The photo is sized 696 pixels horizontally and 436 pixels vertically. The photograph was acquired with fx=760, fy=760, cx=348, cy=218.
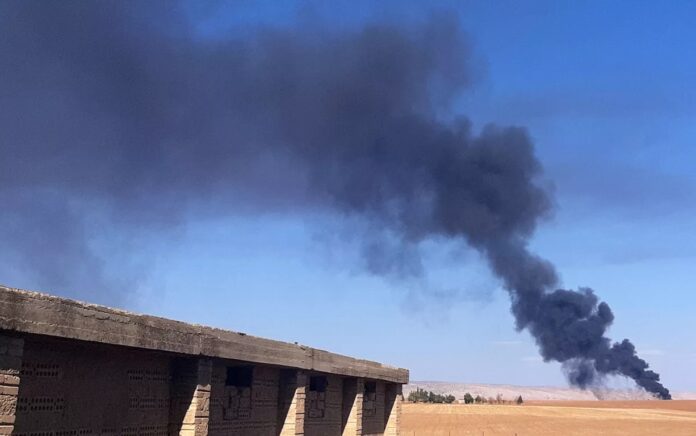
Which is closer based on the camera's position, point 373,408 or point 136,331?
point 136,331

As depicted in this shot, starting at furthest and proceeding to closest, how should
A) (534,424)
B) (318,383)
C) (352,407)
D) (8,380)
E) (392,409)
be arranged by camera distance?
(534,424) < (392,409) < (352,407) < (318,383) < (8,380)

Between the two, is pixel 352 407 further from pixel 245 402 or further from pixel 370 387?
pixel 245 402

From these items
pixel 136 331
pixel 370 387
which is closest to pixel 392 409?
pixel 370 387

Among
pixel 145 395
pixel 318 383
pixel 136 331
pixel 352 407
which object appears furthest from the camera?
pixel 352 407

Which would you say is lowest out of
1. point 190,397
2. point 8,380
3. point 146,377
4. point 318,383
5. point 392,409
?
point 392,409

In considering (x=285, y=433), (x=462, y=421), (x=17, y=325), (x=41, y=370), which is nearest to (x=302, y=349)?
(x=285, y=433)

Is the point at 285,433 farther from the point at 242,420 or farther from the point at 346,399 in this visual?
the point at 346,399

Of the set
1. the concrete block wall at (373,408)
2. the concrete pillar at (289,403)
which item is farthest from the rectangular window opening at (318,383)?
the concrete block wall at (373,408)

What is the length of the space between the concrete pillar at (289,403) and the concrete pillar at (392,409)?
710cm

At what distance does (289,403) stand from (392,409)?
25.0ft

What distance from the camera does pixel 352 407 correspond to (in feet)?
65.2

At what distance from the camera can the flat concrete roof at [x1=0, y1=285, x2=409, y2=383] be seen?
8683 millimetres

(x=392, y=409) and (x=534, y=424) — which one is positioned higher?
(x=392, y=409)

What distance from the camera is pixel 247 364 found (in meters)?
14.5
